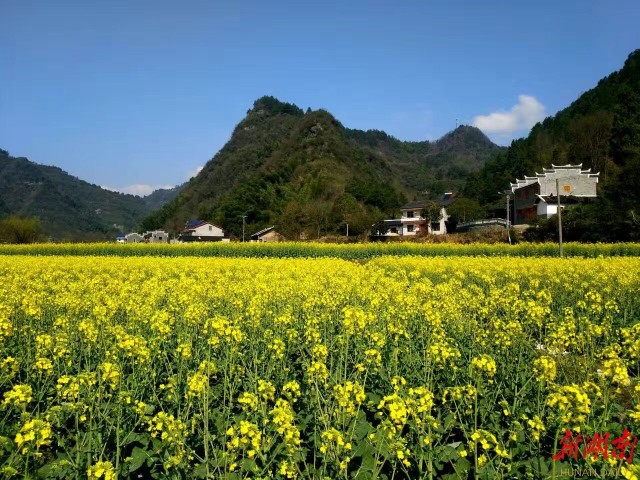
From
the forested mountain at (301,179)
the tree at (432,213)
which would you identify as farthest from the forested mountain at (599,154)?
the forested mountain at (301,179)

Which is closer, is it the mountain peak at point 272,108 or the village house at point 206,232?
the village house at point 206,232

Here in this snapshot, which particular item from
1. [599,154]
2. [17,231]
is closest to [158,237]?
[17,231]

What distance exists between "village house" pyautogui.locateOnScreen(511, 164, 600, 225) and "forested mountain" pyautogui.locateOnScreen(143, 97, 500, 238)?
21826mm

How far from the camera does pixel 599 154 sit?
2613 inches

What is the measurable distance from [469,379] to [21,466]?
15.9 feet

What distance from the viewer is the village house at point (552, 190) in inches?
2028

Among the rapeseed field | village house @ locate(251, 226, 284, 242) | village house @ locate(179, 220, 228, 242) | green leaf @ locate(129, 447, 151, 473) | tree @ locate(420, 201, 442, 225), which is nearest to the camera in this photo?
the rapeseed field

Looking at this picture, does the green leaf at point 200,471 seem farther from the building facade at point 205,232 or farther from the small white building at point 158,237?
the small white building at point 158,237

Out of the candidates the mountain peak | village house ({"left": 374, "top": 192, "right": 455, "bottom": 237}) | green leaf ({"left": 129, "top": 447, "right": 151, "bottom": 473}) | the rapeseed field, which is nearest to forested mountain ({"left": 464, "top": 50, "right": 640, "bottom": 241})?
village house ({"left": 374, "top": 192, "right": 455, "bottom": 237})

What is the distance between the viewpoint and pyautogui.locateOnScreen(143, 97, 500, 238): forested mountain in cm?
7406

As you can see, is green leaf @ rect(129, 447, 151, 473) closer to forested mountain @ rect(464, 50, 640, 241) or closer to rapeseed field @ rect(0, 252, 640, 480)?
rapeseed field @ rect(0, 252, 640, 480)

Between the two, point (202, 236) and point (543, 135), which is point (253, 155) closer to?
point (202, 236)

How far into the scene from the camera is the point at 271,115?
175 metres

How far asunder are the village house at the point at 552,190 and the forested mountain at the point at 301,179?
21826 mm
